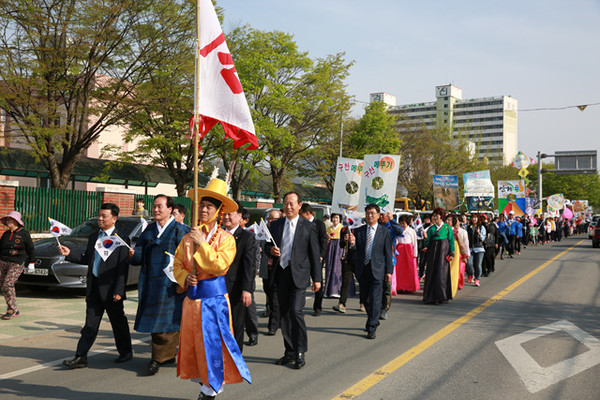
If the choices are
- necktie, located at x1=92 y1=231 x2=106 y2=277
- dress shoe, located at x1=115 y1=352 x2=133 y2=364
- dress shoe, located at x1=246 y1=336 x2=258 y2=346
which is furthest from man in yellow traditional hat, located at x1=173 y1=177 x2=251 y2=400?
dress shoe, located at x1=246 y1=336 x2=258 y2=346

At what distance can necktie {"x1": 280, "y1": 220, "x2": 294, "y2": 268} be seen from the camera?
630 cm

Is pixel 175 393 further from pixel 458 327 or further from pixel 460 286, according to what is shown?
pixel 460 286

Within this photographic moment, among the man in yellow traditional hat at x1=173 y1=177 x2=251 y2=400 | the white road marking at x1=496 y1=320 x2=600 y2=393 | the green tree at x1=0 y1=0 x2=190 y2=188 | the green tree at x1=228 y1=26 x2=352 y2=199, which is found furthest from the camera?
the green tree at x1=228 y1=26 x2=352 y2=199

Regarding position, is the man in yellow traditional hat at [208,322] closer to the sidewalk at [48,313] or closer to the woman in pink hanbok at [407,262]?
the sidewalk at [48,313]

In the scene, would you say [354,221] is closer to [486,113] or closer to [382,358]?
[382,358]

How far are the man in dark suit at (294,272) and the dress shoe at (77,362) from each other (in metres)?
2.00

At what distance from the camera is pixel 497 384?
5.38 metres

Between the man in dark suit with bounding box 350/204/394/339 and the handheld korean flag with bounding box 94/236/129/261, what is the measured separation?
3235mm

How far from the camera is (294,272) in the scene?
6.19 m

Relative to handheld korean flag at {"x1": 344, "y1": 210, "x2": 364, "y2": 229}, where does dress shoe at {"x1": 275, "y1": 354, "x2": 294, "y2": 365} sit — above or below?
below

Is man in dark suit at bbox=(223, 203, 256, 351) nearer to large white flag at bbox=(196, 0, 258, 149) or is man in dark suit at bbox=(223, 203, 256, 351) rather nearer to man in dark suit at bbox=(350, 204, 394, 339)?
large white flag at bbox=(196, 0, 258, 149)

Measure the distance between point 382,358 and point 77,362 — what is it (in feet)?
10.6

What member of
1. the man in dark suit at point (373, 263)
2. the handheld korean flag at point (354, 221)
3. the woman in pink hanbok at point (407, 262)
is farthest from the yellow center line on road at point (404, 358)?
the handheld korean flag at point (354, 221)

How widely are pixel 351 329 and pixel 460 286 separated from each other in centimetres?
588
